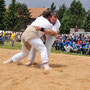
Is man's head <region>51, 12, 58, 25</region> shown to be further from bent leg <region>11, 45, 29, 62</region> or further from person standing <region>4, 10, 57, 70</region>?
bent leg <region>11, 45, 29, 62</region>

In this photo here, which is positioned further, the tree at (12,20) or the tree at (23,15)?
the tree at (23,15)

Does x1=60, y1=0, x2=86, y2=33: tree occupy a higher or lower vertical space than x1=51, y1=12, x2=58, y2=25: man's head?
higher

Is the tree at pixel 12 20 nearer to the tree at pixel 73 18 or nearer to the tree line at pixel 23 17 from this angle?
the tree line at pixel 23 17

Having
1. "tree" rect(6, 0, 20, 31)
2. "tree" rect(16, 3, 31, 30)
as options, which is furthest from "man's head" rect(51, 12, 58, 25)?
"tree" rect(16, 3, 31, 30)

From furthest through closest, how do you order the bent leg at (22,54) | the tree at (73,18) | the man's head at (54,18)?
the tree at (73,18), the bent leg at (22,54), the man's head at (54,18)

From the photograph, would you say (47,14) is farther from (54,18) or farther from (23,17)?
(23,17)

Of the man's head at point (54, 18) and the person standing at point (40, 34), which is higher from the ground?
the man's head at point (54, 18)

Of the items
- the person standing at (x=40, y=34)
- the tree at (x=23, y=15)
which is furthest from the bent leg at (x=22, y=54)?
the tree at (x=23, y=15)

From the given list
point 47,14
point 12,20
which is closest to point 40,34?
point 47,14

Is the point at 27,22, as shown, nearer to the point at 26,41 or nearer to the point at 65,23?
the point at 65,23

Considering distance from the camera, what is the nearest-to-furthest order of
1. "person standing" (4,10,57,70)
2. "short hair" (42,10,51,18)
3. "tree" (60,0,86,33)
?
"person standing" (4,10,57,70) → "short hair" (42,10,51,18) → "tree" (60,0,86,33)

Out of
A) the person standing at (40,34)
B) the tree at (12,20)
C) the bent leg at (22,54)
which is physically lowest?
the bent leg at (22,54)

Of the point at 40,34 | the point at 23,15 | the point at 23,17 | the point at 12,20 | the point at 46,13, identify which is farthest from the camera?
the point at 23,15

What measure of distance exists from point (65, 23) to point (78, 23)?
11.4ft
